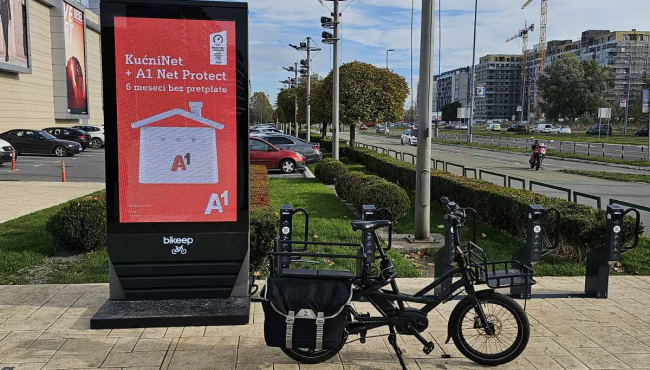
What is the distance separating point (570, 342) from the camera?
5.12m

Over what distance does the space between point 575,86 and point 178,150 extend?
83.2m

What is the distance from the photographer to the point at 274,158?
22203 millimetres

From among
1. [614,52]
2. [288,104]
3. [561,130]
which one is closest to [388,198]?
[288,104]

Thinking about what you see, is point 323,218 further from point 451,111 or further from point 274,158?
point 451,111

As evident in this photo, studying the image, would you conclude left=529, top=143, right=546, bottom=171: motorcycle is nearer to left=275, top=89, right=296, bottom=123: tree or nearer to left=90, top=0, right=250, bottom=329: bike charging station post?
left=90, top=0, right=250, bottom=329: bike charging station post

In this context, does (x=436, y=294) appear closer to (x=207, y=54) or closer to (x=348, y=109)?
(x=207, y=54)

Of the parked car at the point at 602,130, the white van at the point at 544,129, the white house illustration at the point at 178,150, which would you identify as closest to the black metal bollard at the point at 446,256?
the white house illustration at the point at 178,150

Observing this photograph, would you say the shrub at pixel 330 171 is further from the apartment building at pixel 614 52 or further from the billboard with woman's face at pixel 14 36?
the apartment building at pixel 614 52

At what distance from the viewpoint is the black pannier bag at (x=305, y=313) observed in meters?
4.07

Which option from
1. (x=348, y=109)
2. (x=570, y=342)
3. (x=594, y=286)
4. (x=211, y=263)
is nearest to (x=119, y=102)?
(x=211, y=263)

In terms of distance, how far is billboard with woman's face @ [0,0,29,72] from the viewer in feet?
103

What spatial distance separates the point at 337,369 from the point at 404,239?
542 cm

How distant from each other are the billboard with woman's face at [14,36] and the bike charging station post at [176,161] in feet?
100

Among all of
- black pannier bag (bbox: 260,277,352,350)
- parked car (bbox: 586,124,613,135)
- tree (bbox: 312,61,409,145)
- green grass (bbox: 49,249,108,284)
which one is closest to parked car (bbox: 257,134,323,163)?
tree (bbox: 312,61,409,145)
